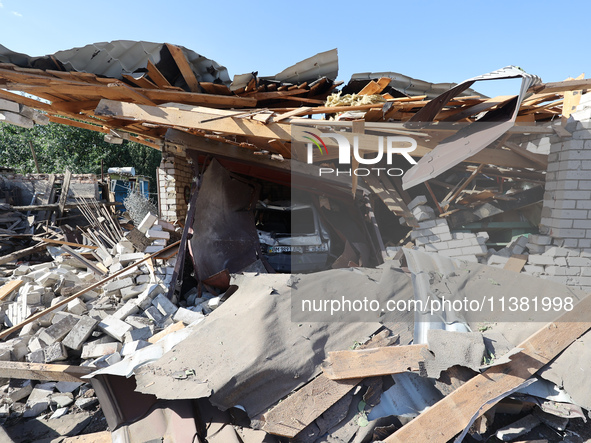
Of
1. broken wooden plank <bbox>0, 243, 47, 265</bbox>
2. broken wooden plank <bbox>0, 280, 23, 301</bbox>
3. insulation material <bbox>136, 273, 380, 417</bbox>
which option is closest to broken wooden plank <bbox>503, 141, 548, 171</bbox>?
insulation material <bbox>136, 273, 380, 417</bbox>

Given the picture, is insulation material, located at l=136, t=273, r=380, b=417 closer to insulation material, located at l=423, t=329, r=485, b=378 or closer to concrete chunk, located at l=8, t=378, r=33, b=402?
insulation material, located at l=423, t=329, r=485, b=378

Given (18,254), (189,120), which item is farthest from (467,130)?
(18,254)

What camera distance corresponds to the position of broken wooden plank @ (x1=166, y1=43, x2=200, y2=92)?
3.46m

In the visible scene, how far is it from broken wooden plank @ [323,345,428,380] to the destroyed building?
0.05 feet

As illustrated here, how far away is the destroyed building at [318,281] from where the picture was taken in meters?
2.42

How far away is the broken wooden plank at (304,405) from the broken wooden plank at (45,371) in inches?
70.1

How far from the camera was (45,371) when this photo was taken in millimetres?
2770

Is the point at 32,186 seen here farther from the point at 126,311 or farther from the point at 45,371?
the point at 45,371

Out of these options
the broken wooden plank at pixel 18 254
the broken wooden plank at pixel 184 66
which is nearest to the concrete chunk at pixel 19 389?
the broken wooden plank at pixel 184 66

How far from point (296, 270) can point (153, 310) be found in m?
2.61

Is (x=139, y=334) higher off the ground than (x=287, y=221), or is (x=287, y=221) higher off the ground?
A: (x=287, y=221)

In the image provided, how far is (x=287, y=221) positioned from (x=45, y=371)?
4.62 meters

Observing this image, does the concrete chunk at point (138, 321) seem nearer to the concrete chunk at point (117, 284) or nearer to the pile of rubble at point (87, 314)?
the pile of rubble at point (87, 314)

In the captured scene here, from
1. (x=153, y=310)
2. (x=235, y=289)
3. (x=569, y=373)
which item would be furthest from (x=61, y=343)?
(x=569, y=373)
